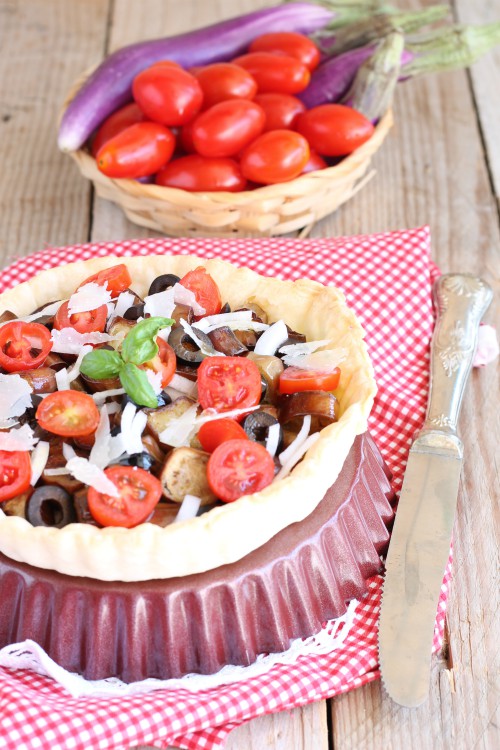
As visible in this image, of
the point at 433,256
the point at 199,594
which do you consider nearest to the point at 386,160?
the point at 433,256

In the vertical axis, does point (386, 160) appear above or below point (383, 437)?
above

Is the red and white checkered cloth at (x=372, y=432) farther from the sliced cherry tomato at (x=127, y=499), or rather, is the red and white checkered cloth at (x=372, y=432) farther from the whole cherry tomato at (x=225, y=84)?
the whole cherry tomato at (x=225, y=84)

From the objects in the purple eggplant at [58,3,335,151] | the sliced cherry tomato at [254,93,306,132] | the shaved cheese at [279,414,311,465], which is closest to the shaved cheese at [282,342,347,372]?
the shaved cheese at [279,414,311,465]

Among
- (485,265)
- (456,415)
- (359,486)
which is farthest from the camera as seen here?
(485,265)

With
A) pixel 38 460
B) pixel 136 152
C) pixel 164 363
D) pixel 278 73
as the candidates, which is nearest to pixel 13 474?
pixel 38 460

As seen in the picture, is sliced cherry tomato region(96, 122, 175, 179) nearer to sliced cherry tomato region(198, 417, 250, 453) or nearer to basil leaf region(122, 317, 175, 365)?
basil leaf region(122, 317, 175, 365)

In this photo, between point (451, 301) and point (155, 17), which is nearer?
point (451, 301)

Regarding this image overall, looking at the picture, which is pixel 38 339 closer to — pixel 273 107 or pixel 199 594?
pixel 199 594
